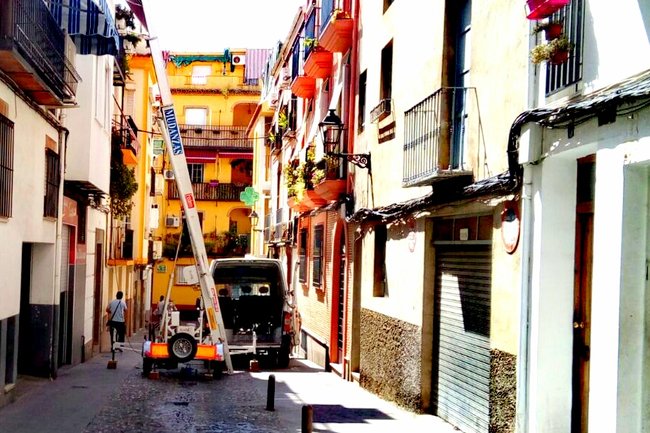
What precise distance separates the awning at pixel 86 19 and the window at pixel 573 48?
9460 mm

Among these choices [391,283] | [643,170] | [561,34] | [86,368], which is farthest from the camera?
[86,368]

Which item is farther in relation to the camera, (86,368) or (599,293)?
(86,368)

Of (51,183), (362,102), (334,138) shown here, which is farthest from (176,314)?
(362,102)

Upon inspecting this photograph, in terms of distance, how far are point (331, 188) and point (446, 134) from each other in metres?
8.59

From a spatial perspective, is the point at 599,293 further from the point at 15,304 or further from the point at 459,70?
the point at 15,304

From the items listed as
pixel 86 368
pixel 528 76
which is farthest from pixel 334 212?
pixel 528 76

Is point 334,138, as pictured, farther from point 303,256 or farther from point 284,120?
point 284,120

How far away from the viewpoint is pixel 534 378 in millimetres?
8445

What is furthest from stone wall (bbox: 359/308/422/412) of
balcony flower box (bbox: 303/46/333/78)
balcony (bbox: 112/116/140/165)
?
balcony (bbox: 112/116/140/165)

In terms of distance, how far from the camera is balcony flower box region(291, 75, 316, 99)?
25.8 metres

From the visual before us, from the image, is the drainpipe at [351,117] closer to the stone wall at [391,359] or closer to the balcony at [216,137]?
the stone wall at [391,359]

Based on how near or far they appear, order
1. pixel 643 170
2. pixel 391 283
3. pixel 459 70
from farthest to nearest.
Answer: pixel 391 283, pixel 459 70, pixel 643 170

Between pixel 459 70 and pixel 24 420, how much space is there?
749 centimetres

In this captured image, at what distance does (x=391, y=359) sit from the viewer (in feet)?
46.6
